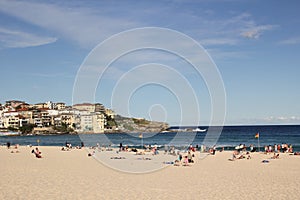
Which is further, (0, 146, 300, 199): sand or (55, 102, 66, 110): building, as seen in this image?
(55, 102, 66, 110): building

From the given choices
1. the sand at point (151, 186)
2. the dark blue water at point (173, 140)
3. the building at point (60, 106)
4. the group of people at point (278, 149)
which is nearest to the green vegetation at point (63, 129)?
the building at point (60, 106)

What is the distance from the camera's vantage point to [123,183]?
49.2 ft

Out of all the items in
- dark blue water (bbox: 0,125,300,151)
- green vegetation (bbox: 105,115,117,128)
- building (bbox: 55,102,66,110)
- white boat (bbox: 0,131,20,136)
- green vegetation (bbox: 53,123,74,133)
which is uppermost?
building (bbox: 55,102,66,110)

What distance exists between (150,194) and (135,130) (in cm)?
11681

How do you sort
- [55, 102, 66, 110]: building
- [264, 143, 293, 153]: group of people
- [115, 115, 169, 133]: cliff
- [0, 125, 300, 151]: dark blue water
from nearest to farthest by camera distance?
1. [264, 143, 293, 153]: group of people
2. [0, 125, 300, 151]: dark blue water
3. [115, 115, 169, 133]: cliff
4. [55, 102, 66, 110]: building

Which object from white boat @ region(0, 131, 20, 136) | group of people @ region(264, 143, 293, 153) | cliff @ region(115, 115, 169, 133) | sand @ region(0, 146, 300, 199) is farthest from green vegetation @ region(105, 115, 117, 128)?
sand @ region(0, 146, 300, 199)

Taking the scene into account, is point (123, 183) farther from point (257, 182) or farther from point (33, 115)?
point (33, 115)

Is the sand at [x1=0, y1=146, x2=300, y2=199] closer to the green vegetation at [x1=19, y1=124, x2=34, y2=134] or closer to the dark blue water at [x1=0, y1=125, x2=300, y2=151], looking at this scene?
the dark blue water at [x1=0, y1=125, x2=300, y2=151]

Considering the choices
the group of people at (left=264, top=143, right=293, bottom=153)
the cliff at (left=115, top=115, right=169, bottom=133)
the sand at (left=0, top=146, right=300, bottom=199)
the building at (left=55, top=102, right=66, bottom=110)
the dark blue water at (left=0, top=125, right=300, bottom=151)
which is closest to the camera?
the sand at (left=0, top=146, right=300, bottom=199)

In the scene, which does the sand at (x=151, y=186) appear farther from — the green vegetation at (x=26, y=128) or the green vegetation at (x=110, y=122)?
the green vegetation at (x=26, y=128)

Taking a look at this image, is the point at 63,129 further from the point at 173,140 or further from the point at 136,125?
the point at 173,140

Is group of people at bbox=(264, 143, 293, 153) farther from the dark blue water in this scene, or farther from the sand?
the sand

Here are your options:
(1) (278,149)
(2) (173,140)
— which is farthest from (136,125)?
(1) (278,149)

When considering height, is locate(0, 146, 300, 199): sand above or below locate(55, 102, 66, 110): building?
below
